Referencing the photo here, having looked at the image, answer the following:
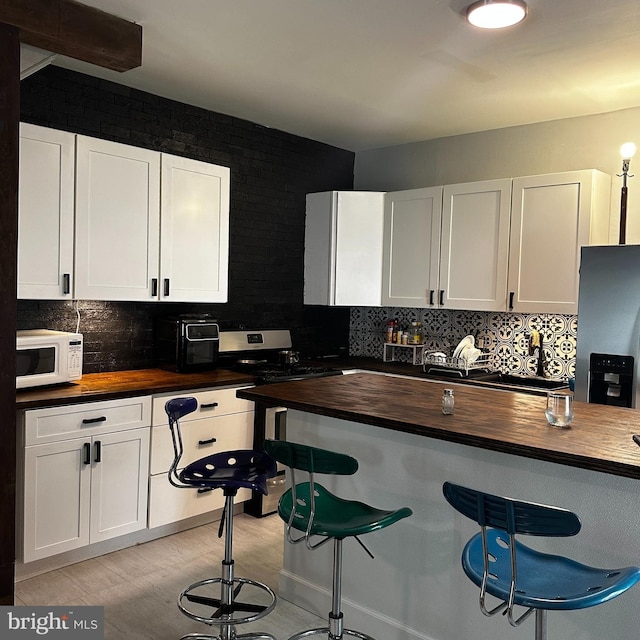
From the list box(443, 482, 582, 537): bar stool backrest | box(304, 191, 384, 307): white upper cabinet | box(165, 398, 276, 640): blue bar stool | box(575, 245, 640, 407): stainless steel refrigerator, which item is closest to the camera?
box(443, 482, 582, 537): bar stool backrest

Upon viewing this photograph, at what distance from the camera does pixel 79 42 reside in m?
2.80

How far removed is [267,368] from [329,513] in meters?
2.16

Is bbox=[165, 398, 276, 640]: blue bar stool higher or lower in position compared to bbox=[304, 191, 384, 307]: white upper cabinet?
lower

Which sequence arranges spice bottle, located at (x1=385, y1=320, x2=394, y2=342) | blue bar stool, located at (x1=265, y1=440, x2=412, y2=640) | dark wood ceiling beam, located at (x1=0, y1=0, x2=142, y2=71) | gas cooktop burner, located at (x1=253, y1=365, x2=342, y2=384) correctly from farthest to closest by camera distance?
spice bottle, located at (x1=385, y1=320, x2=394, y2=342), gas cooktop burner, located at (x1=253, y1=365, x2=342, y2=384), dark wood ceiling beam, located at (x1=0, y1=0, x2=142, y2=71), blue bar stool, located at (x1=265, y1=440, x2=412, y2=640)

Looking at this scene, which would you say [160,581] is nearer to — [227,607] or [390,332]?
[227,607]

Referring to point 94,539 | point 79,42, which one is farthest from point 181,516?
point 79,42

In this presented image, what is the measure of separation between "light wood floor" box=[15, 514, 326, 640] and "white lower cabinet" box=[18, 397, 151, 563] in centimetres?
14

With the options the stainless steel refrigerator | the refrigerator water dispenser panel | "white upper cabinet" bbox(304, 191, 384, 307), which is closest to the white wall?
"white upper cabinet" bbox(304, 191, 384, 307)

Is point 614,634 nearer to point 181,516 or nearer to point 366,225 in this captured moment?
point 181,516

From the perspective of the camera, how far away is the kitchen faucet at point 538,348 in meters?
4.38

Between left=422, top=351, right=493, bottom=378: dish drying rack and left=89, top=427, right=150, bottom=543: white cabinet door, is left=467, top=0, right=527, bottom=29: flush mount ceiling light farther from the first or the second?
left=89, top=427, right=150, bottom=543: white cabinet door

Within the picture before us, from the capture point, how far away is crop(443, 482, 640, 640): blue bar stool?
5.07 ft

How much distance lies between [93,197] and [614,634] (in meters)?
3.11

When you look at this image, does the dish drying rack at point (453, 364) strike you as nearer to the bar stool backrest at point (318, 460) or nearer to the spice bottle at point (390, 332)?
the spice bottle at point (390, 332)
